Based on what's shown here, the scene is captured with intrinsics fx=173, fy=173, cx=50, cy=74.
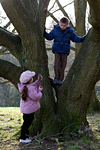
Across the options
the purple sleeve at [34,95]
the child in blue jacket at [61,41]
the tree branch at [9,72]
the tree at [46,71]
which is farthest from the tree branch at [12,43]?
the purple sleeve at [34,95]

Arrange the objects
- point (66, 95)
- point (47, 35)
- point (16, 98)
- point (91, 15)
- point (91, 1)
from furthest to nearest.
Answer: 1. point (16, 98)
2. point (47, 35)
3. point (66, 95)
4. point (91, 15)
5. point (91, 1)

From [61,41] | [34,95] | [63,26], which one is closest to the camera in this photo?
[34,95]

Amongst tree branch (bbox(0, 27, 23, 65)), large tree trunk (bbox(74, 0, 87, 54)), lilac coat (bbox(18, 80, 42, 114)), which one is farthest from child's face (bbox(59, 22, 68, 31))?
large tree trunk (bbox(74, 0, 87, 54))

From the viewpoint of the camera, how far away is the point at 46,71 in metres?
4.23

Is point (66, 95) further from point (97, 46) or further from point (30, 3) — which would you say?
point (30, 3)

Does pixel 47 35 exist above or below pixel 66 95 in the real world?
above

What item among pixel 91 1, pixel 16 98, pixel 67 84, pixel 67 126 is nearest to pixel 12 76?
pixel 67 84

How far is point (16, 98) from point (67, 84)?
18132mm

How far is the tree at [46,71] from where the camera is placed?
3.85 m

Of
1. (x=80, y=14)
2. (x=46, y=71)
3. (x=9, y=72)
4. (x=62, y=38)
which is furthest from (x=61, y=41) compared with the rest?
(x=80, y=14)

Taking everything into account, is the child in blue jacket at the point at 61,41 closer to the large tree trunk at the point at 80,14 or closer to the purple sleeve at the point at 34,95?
the purple sleeve at the point at 34,95

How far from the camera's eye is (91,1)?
275 centimetres

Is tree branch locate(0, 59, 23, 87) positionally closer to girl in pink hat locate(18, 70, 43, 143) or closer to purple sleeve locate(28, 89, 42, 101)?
girl in pink hat locate(18, 70, 43, 143)

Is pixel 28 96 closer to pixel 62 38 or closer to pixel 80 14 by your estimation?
pixel 62 38
